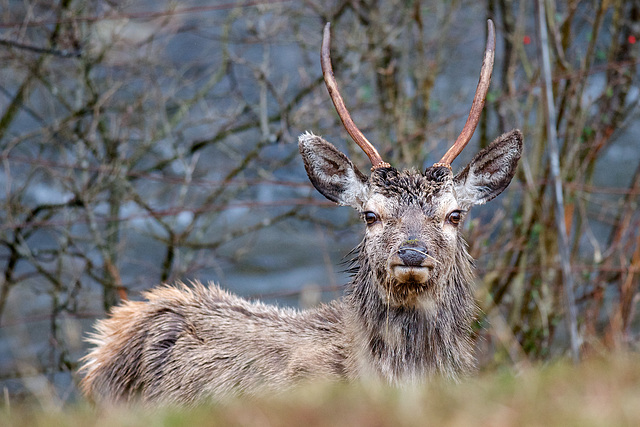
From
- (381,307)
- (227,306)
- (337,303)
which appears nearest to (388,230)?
(381,307)

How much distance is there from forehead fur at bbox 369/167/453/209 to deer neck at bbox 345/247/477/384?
47 centimetres

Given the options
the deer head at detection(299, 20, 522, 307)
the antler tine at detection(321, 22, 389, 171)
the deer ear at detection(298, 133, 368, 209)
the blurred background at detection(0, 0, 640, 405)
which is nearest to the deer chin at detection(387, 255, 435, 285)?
the deer head at detection(299, 20, 522, 307)

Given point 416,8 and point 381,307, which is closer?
point 381,307

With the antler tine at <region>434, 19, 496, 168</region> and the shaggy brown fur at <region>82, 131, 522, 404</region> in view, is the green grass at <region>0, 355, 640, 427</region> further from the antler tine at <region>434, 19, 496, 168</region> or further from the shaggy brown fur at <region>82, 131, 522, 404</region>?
the antler tine at <region>434, 19, 496, 168</region>

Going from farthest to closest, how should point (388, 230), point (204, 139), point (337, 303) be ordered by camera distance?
point (204, 139), point (337, 303), point (388, 230)

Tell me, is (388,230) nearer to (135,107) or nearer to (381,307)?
(381,307)

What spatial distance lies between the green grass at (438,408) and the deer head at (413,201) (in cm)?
108

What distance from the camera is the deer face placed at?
4621 mm

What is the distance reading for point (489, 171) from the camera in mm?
5371

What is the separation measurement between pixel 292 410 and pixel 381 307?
6.38ft

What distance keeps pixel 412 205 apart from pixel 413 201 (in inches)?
1.3

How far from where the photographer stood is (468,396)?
323cm

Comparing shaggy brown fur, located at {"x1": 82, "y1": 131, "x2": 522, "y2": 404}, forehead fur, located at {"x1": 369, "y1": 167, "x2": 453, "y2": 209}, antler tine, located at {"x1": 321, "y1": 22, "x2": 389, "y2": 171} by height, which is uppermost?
antler tine, located at {"x1": 321, "y1": 22, "x2": 389, "y2": 171}

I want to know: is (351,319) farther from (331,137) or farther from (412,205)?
(331,137)
